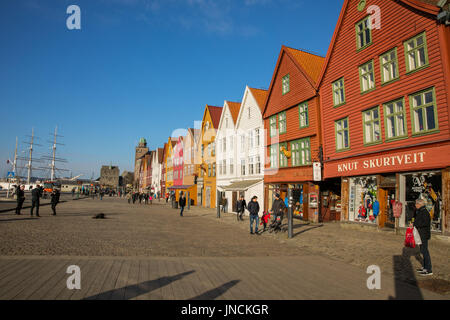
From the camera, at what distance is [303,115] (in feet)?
74.3

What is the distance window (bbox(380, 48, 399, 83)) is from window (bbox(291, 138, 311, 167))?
7231mm

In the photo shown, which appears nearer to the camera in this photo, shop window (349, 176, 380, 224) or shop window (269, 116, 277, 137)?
shop window (349, 176, 380, 224)

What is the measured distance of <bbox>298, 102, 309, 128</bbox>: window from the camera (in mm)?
22219

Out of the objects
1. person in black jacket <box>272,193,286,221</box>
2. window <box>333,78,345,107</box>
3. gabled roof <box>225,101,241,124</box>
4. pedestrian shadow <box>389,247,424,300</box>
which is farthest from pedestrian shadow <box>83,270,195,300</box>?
gabled roof <box>225,101,241,124</box>

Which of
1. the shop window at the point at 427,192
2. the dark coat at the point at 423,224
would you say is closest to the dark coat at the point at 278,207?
the shop window at the point at 427,192

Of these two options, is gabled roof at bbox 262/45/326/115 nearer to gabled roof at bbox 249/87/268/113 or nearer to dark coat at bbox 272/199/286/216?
gabled roof at bbox 249/87/268/113

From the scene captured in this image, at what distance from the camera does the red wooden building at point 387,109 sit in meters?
12.6

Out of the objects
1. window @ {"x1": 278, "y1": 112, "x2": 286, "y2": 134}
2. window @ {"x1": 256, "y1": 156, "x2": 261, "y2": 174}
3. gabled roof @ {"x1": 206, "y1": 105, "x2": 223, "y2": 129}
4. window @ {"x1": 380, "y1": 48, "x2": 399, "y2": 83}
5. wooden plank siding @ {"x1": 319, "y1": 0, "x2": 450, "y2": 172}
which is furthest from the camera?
gabled roof @ {"x1": 206, "y1": 105, "x2": 223, "y2": 129}

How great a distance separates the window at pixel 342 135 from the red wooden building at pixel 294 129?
1.79 m

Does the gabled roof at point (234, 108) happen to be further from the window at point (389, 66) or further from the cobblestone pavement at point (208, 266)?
the cobblestone pavement at point (208, 266)

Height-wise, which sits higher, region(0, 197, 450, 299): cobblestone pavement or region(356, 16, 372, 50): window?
region(356, 16, 372, 50): window

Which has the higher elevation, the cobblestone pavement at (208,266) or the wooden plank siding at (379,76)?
the wooden plank siding at (379,76)

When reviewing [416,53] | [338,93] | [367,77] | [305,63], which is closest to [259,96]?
[305,63]
